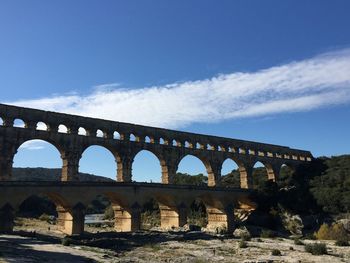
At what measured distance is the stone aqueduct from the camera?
35.6m

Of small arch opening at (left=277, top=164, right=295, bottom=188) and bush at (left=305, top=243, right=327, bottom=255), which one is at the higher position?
small arch opening at (left=277, top=164, right=295, bottom=188)

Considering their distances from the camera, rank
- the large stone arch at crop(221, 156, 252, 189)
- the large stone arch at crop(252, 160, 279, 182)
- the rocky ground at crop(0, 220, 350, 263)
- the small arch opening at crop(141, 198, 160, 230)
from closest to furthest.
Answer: the rocky ground at crop(0, 220, 350, 263) → the large stone arch at crop(221, 156, 252, 189) → the small arch opening at crop(141, 198, 160, 230) → the large stone arch at crop(252, 160, 279, 182)

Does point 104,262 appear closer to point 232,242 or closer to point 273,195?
point 232,242

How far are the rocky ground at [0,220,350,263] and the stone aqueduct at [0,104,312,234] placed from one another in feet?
9.97

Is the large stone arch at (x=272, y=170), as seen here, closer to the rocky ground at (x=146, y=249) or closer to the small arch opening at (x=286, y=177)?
the small arch opening at (x=286, y=177)

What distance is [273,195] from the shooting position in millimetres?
51688

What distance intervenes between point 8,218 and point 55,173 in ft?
261

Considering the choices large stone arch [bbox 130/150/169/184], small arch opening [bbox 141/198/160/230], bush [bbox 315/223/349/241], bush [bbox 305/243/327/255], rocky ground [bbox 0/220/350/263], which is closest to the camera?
rocky ground [bbox 0/220/350/263]

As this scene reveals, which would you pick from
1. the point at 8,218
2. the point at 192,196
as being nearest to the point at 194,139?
the point at 192,196

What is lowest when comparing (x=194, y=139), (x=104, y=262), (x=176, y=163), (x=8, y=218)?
(x=104, y=262)

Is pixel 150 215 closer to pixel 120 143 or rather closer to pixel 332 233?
pixel 120 143

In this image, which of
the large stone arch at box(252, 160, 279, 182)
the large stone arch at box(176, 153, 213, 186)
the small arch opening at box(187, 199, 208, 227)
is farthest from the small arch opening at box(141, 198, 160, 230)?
the large stone arch at box(252, 160, 279, 182)

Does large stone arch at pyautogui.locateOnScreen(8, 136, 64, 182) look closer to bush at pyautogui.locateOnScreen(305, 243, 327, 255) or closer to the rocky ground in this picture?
the rocky ground

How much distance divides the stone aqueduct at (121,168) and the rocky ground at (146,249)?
304cm
